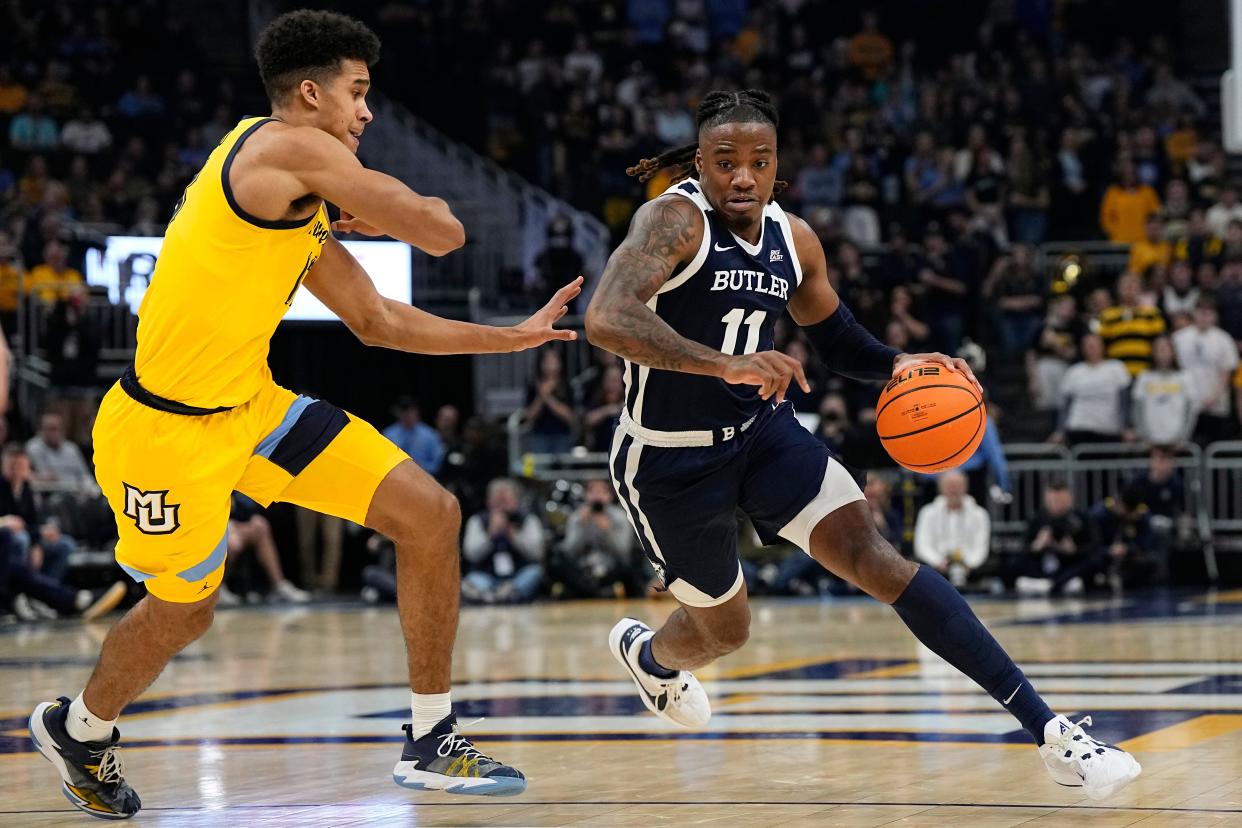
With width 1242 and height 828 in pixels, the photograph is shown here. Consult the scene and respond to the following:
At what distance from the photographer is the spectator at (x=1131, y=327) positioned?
17.1m

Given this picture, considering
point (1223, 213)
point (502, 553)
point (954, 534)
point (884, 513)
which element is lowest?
point (502, 553)

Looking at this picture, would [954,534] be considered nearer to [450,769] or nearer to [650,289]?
[650,289]

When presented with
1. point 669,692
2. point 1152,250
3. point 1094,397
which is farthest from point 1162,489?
point 669,692

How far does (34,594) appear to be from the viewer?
15.4m

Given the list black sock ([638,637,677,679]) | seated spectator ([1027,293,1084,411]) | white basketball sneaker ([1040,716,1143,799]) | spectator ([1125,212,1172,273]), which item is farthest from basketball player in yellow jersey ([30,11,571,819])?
spectator ([1125,212,1172,273])

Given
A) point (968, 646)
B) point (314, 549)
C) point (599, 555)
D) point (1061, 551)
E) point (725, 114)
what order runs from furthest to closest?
1. point (314, 549)
2. point (599, 555)
3. point (1061, 551)
4. point (725, 114)
5. point (968, 646)

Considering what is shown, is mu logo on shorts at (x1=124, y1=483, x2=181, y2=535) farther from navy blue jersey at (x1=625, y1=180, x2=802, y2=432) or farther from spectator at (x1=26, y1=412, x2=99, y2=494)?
spectator at (x1=26, y1=412, x2=99, y2=494)

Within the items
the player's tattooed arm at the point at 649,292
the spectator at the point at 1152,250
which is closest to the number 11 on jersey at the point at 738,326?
the player's tattooed arm at the point at 649,292

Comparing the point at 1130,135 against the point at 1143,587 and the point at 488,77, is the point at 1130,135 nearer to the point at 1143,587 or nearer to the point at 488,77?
the point at 1143,587

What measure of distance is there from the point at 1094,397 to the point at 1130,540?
1.43 metres

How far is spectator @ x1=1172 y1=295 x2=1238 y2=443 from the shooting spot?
17.0 metres

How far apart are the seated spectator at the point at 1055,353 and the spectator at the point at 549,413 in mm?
4713

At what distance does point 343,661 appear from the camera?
10766 mm

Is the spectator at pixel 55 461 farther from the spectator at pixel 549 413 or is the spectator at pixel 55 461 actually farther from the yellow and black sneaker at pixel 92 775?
the yellow and black sneaker at pixel 92 775
